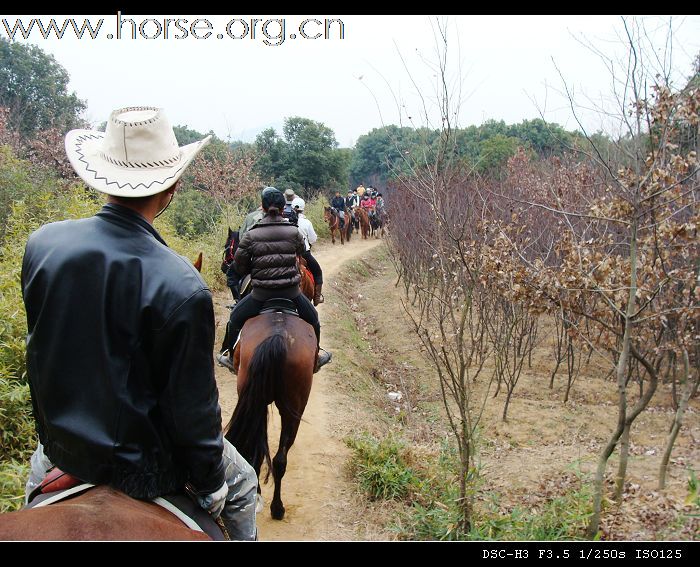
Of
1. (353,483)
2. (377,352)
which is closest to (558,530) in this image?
(353,483)

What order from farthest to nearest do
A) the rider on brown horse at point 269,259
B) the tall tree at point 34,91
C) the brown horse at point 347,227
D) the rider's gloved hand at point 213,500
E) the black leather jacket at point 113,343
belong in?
1. the brown horse at point 347,227
2. the tall tree at point 34,91
3. the rider on brown horse at point 269,259
4. the rider's gloved hand at point 213,500
5. the black leather jacket at point 113,343

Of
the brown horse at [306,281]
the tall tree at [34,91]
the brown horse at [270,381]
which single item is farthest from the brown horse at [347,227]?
the brown horse at [270,381]

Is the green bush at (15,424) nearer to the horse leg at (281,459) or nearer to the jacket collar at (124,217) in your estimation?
the horse leg at (281,459)

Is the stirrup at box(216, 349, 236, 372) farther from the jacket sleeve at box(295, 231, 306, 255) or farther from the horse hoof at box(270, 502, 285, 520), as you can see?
the horse hoof at box(270, 502, 285, 520)

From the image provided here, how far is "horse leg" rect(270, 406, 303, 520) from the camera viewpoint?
4.23m

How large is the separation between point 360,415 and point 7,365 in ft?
11.5

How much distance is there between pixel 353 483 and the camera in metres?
4.84

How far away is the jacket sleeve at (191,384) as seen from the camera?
166cm

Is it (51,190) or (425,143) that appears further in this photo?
(51,190)

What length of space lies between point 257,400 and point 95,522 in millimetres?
2477

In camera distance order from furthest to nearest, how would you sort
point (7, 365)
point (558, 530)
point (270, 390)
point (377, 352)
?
point (377, 352), point (7, 365), point (270, 390), point (558, 530)

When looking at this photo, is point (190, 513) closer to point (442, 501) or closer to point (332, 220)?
point (442, 501)
